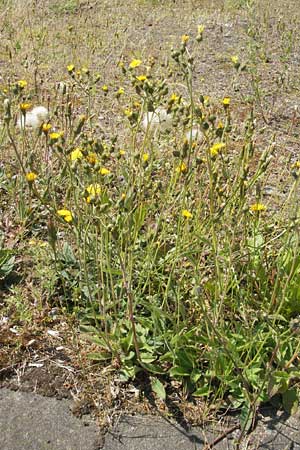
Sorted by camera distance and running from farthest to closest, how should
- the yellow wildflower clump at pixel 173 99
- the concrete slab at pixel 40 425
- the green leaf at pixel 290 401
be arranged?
1. the yellow wildflower clump at pixel 173 99
2. the green leaf at pixel 290 401
3. the concrete slab at pixel 40 425

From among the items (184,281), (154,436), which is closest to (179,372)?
(154,436)

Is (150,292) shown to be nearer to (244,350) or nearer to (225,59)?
(244,350)

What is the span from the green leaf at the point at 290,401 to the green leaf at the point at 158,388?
0.44 meters

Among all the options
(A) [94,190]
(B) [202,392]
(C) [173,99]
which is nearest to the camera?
(A) [94,190]

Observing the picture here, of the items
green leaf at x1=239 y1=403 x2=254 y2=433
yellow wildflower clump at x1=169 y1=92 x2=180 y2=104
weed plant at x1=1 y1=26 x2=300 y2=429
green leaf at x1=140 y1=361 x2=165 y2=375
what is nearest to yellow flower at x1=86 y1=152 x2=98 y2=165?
weed plant at x1=1 y1=26 x2=300 y2=429

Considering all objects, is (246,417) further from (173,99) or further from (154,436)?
(173,99)

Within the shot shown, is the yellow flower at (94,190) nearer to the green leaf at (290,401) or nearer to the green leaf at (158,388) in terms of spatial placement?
the green leaf at (158,388)

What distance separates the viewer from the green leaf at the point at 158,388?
A: 209cm

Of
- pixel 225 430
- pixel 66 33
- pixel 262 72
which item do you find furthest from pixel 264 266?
pixel 66 33

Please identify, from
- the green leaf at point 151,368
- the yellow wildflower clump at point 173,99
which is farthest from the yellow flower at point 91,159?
the green leaf at point 151,368

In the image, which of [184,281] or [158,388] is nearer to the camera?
[158,388]

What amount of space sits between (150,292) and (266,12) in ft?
17.8

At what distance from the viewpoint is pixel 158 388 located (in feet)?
6.92

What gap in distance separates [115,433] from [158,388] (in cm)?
22
